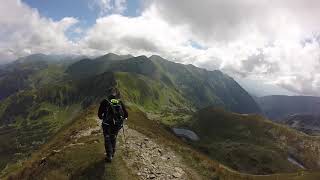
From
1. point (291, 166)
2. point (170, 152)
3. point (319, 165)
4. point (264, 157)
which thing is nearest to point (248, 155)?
point (264, 157)

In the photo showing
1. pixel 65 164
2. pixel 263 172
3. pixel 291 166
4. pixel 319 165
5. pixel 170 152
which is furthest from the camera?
pixel 319 165

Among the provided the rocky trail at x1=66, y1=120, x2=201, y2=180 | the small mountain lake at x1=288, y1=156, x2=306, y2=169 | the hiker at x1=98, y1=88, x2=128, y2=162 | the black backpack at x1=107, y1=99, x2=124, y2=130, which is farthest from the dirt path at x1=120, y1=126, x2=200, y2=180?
the small mountain lake at x1=288, y1=156, x2=306, y2=169

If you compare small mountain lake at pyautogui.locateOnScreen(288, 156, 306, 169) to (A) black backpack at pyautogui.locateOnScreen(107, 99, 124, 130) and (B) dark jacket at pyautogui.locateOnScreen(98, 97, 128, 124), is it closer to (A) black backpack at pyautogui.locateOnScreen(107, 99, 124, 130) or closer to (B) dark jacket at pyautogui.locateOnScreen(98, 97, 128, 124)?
(A) black backpack at pyautogui.locateOnScreen(107, 99, 124, 130)

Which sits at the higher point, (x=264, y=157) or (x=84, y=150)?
(x=84, y=150)

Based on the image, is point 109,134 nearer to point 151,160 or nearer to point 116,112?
point 116,112

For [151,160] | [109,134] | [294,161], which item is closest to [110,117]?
[109,134]

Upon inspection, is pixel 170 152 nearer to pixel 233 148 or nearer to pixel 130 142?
pixel 130 142

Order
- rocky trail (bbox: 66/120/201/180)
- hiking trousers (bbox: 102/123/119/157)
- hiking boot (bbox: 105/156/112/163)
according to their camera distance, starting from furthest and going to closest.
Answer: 1. rocky trail (bbox: 66/120/201/180)
2. hiking boot (bbox: 105/156/112/163)
3. hiking trousers (bbox: 102/123/119/157)

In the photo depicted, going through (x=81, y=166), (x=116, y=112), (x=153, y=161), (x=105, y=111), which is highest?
(x=105, y=111)

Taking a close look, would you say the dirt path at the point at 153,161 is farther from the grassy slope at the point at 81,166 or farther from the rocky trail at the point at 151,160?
the grassy slope at the point at 81,166

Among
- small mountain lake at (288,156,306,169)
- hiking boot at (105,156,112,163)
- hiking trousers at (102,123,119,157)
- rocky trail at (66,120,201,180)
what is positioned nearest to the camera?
hiking trousers at (102,123,119,157)

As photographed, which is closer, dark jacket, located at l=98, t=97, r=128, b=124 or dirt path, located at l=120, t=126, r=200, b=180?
dark jacket, located at l=98, t=97, r=128, b=124

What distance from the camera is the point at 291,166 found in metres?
162

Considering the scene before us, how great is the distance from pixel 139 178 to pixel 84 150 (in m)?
7.25
